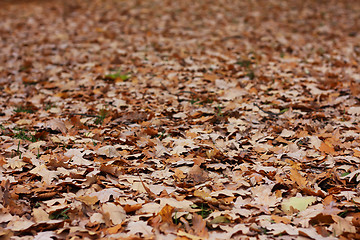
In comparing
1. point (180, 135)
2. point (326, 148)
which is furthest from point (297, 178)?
point (180, 135)

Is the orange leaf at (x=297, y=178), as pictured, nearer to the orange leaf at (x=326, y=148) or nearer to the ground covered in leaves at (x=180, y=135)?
the ground covered in leaves at (x=180, y=135)

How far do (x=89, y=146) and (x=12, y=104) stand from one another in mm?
1895

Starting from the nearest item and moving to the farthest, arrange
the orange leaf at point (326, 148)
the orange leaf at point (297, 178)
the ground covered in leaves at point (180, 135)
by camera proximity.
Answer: the ground covered in leaves at point (180, 135), the orange leaf at point (297, 178), the orange leaf at point (326, 148)

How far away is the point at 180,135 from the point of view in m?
3.65

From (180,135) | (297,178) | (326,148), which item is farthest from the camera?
(180,135)

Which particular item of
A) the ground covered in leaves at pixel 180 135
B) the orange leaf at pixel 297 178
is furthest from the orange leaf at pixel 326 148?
the orange leaf at pixel 297 178

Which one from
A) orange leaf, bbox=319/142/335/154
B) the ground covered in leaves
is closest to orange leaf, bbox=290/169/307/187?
the ground covered in leaves

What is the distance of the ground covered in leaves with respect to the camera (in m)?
2.37

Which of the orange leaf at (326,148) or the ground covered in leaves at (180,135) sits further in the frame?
the orange leaf at (326,148)

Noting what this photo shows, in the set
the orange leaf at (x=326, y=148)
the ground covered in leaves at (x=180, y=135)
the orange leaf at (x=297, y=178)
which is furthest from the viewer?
the orange leaf at (x=326, y=148)

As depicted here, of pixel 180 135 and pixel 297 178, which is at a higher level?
pixel 180 135

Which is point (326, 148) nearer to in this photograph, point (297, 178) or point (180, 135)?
point (297, 178)

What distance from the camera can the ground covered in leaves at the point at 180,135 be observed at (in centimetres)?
237

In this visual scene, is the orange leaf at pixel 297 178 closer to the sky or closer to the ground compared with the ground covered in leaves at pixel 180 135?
closer to the ground
